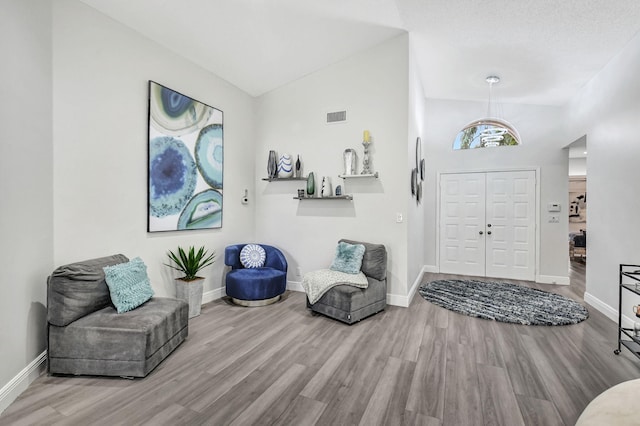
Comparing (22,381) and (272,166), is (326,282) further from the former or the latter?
(22,381)

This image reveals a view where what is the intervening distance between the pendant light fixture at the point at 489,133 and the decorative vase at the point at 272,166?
3.59 m

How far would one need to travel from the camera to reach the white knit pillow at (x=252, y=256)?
4.27 metres

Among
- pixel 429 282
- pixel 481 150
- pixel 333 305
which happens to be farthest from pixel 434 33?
pixel 429 282

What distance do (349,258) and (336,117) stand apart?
6.60 ft

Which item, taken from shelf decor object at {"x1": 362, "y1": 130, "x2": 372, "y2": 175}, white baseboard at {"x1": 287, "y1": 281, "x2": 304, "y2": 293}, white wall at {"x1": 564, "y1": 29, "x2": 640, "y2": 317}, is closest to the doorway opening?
white wall at {"x1": 564, "y1": 29, "x2": 640, "y2": 317}

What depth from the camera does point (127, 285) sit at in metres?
2.60

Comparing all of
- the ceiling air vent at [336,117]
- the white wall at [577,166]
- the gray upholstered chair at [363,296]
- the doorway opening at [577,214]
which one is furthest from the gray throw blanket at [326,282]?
the white wall at [577,166]

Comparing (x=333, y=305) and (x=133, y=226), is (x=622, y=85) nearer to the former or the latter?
(x=333, y=305)

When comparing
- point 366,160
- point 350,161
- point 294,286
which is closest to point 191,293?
point 294,286

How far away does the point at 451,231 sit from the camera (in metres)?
6.00

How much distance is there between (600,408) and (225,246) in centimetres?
408

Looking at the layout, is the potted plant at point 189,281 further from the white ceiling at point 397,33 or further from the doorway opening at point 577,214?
the doorway opening at point 577,214

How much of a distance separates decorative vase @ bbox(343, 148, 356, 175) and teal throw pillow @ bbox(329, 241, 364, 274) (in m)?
1.00

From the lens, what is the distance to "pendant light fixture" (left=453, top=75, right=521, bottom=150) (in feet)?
18.6
